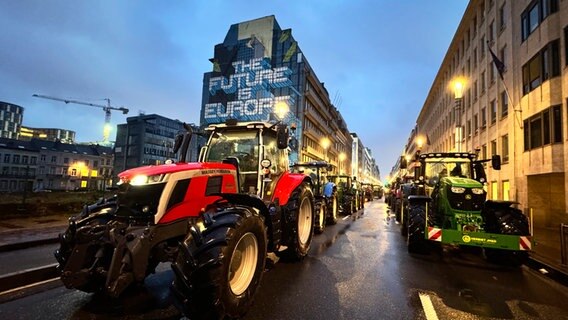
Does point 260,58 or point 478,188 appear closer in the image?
point 478,188

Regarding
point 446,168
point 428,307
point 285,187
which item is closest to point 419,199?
point 446,168

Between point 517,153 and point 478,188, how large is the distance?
14199 mm

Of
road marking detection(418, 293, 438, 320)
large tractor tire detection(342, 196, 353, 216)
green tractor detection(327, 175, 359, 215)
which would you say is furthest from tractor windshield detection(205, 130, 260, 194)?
large tractor tire detection(342, 196, 353, 216)

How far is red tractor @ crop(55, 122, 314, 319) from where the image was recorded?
3211 millimetres

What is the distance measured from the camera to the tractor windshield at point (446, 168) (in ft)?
30.4

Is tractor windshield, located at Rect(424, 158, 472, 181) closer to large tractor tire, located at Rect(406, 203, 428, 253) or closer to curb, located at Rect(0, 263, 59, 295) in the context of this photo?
large tractor tire, located at Rect(406, 203, 428, 253)

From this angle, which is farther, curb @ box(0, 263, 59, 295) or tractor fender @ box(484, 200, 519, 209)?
tractor fender @ box(484, 200, 519, 209)

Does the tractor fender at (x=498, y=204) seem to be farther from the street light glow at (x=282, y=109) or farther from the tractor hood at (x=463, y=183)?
the street light glow at (x=282, y=109)

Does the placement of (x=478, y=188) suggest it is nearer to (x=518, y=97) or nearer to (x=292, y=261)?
(x=292, y=261)

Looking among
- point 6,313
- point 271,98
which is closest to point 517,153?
point 6,313

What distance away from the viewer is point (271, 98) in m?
45.0

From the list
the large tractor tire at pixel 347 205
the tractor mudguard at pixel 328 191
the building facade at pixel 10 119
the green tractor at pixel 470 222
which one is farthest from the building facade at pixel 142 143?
the building facade at pixel 10 119

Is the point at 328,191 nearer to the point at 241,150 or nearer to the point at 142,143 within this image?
the point at 241,150

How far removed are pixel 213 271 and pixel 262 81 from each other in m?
44.6
